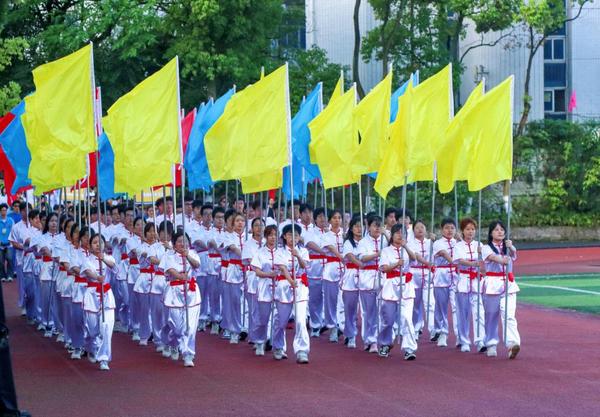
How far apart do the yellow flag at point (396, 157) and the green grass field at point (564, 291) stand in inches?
257

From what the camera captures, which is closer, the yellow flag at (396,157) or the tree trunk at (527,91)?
the yellow flag at (396,157)

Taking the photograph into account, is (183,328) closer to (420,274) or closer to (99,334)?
(99,334)

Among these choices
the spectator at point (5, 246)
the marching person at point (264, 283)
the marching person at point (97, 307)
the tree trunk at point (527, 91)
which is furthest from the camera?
the tree trunk at point (527, 91)

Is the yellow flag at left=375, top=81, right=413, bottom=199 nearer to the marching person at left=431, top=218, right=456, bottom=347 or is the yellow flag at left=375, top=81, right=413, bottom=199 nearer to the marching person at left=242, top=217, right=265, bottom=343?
the marching person at left=431, top=218, right=456, bottom=347

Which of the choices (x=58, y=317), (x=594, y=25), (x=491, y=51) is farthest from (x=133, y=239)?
(x=594, y=25)

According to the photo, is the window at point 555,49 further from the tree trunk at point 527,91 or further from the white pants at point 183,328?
the white pants at point 183,328

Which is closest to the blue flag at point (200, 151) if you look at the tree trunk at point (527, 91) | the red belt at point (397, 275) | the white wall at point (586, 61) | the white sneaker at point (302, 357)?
the red belt at point (397, 275)

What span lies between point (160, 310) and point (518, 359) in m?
4.82

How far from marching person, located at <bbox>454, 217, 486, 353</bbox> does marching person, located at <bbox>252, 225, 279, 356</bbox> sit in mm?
2531

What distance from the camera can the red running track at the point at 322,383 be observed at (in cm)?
1195

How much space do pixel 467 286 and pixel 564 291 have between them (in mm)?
9391

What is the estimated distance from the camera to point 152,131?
16.0 meters

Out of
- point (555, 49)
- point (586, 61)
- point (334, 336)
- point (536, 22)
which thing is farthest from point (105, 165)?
point (555, 49)

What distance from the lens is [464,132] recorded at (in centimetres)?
1622
